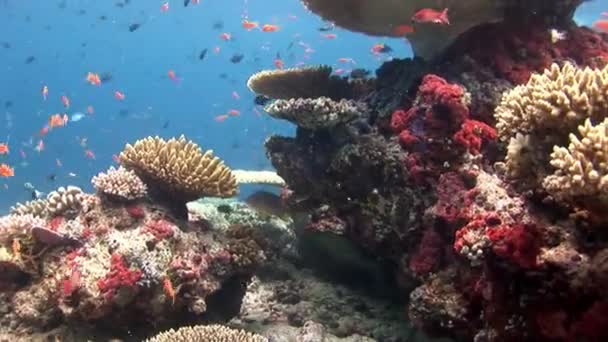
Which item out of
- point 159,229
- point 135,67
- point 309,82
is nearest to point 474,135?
point 309,82

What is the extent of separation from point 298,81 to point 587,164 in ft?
19.2

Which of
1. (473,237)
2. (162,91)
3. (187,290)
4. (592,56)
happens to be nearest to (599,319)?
(473,237)

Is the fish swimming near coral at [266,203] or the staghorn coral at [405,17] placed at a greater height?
the staghorn coral at [405,17]

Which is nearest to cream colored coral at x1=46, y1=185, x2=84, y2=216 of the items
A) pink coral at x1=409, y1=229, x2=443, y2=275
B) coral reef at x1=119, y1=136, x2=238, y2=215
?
coral reef at x1=119, y1=136, x2=238, y2=215

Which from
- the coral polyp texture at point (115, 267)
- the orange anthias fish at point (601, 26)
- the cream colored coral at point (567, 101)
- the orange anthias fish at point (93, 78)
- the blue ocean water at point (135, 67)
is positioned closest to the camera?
the cream colored coral at point (567, 101)

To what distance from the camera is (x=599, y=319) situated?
145 inches

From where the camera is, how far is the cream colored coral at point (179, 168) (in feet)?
23.8

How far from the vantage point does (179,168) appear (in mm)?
7234

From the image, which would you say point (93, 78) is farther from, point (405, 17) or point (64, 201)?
point (405, 17)

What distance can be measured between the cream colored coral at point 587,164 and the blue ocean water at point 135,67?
1803 inches

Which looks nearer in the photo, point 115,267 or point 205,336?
point 205,336

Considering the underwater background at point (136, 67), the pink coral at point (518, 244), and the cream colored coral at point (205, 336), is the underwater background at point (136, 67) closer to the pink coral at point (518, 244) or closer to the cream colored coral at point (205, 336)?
the cream colored coral at point (205, 336)

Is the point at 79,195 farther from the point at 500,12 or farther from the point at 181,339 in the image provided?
the point at 500,12

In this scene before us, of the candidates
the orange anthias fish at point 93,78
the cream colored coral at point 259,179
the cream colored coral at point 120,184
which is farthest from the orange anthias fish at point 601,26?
the orange anthias fish at point 93,78
